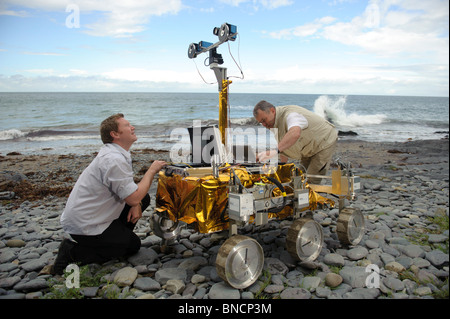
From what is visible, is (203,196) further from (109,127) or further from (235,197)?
(109,127)

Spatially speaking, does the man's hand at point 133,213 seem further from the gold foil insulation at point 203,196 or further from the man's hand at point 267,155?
the man's hand at point 267,155

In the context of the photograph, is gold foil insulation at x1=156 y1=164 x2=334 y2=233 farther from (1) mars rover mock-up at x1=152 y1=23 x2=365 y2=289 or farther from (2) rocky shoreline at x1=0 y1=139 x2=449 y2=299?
(2) rocky shoreline at x1=0 y1=139 x2=449 y2=299

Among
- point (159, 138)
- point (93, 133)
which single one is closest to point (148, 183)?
point (159, 138)

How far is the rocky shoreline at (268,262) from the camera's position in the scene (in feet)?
10.0

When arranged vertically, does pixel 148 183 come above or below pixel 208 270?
above

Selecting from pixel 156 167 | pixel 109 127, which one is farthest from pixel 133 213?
pixel 109 127

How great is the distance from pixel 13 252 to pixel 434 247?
537 cm

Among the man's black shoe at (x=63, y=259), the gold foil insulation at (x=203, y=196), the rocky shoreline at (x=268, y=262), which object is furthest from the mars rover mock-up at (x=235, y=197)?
the man's black shoe at (x=63, y=259)

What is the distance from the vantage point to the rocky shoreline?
10.0 ft

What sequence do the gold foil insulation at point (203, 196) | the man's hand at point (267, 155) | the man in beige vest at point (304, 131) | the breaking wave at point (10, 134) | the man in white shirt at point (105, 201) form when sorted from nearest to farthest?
the gold foil insulation at point (203, 196)
the man in white shirt at point (105, 201)
the man's hand at point (267, 155)
the man in beige vest at point (304, 131)
the breaking wave at point (10, 134)

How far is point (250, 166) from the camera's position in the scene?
3.50 m

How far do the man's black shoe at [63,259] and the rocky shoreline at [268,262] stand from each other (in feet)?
0.27
